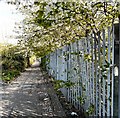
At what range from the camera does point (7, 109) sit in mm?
5965

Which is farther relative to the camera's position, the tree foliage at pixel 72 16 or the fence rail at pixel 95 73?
the tree foliage at pixel 72 16

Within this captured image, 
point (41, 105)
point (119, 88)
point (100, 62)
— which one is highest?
point (100, 62)


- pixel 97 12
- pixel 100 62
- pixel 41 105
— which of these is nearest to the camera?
pixel 100 62

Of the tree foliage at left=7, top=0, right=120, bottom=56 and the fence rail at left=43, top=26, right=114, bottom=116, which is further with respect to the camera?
the tree foliage at left=7, top=0, right=120, bottom=56

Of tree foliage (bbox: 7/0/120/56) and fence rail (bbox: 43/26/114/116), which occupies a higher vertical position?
tree foliage (bbox: 7/0/120/56)

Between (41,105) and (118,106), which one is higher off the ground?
(118,106)

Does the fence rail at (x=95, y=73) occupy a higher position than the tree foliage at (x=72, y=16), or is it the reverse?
the tree foliage at (x=72, y=16)

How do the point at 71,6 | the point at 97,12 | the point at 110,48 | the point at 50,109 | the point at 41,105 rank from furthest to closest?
the point at 41,105, the point at 50,109, the point at 97,12, the point at 71,6, the point at 110,48

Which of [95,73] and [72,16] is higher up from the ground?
[72,16]

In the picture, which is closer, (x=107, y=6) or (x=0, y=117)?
(x=107, y=6)

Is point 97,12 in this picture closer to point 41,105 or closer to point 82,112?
point 82,112

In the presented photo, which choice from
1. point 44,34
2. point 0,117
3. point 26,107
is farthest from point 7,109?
point 44,34

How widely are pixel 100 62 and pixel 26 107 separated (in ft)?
9.35

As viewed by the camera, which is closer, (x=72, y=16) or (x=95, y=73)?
(x=95, y=73)
